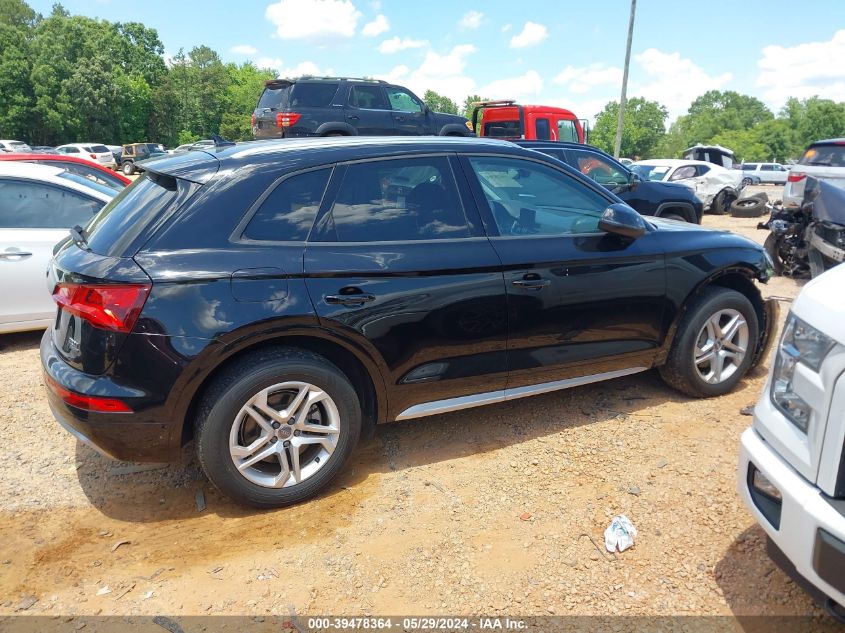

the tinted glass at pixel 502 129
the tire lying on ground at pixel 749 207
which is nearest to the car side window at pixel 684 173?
the tire lying on ground at pixel 749 207

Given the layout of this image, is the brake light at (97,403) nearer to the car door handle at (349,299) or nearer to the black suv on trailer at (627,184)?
the car door handle at (349,299)

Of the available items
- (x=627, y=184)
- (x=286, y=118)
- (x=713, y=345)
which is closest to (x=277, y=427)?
(x=713, y=345)

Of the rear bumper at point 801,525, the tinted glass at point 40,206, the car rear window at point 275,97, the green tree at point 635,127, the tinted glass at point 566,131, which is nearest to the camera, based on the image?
the rear bumper at point 801,525

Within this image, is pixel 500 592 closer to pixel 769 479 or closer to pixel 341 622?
pixel 341 622

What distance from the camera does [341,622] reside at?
230 centimetres

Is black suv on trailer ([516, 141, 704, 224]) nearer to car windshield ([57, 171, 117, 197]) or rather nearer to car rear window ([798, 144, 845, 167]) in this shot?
car rear window ([798, 144, 845, 167])

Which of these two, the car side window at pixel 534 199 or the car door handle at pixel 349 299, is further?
the car side window at pixel 534 199

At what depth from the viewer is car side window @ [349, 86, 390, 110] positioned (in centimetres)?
1214

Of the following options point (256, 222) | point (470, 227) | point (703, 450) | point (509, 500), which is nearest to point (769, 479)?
point (509, 500)

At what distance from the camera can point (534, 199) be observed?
12.1 ft

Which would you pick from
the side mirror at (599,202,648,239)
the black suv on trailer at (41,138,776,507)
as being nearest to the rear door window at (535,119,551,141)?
the black suv on trailer at (41,138,776,507)

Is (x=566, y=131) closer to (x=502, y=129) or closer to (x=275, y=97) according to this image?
(x=502, y=129)

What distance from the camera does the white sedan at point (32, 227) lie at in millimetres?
4961

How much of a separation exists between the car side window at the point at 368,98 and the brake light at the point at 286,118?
1.29m
